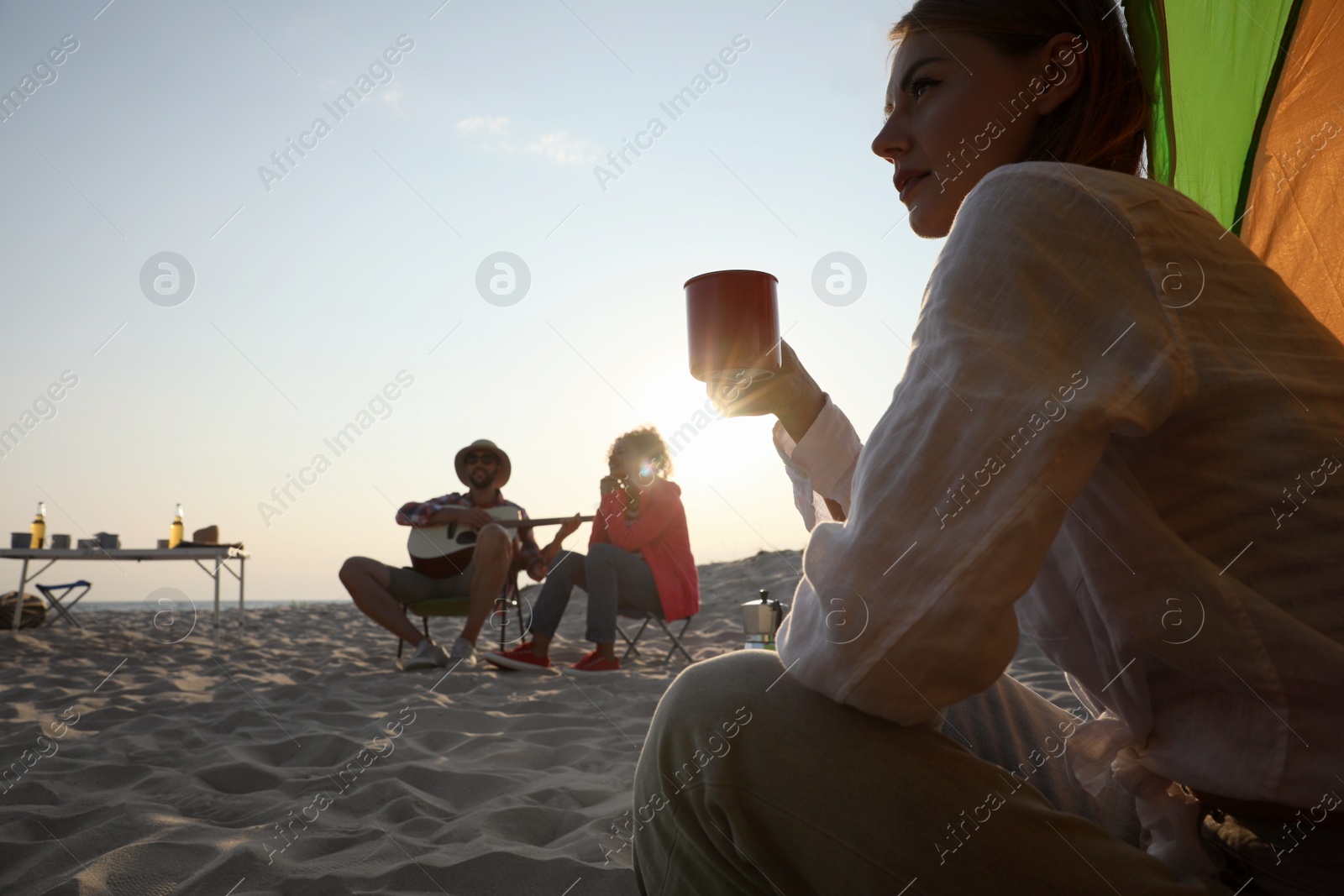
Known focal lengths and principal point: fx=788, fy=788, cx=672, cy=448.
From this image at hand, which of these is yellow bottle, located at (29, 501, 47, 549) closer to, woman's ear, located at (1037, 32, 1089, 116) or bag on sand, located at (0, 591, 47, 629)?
bag on sand, located at (0, 591, 47, 629)

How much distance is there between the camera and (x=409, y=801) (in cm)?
190

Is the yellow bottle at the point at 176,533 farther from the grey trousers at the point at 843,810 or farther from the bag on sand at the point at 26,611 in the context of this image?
the grey trousers at the point at 843,810

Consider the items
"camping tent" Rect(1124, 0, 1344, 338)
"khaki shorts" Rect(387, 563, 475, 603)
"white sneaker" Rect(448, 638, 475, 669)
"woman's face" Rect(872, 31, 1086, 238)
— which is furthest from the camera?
"khaki shorts" Rect(387, 563, 475, 603)

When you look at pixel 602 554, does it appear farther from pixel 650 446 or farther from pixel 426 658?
pixel 426 658

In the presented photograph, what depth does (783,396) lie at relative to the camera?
1232 millimetres

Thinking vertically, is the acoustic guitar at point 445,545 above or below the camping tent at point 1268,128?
below

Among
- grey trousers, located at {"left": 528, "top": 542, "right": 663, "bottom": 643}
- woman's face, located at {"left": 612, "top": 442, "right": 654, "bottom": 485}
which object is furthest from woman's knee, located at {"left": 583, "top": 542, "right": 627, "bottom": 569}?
woman's face, located at {"left": 612, "top": 442, "right": 654, "bottom": 485}

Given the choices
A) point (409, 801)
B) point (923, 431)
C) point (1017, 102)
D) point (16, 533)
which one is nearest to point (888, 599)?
point (923, 431)

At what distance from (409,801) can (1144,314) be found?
6.16 ft

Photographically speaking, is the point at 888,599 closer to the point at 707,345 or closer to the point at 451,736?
the point at 707,345

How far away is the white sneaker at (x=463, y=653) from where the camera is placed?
4.74 meters

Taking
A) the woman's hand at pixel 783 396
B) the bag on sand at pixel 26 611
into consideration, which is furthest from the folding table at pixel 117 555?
the woman's hand at pixel 783 396

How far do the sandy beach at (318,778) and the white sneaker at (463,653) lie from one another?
30 cm

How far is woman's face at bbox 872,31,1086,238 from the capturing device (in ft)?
3.42
